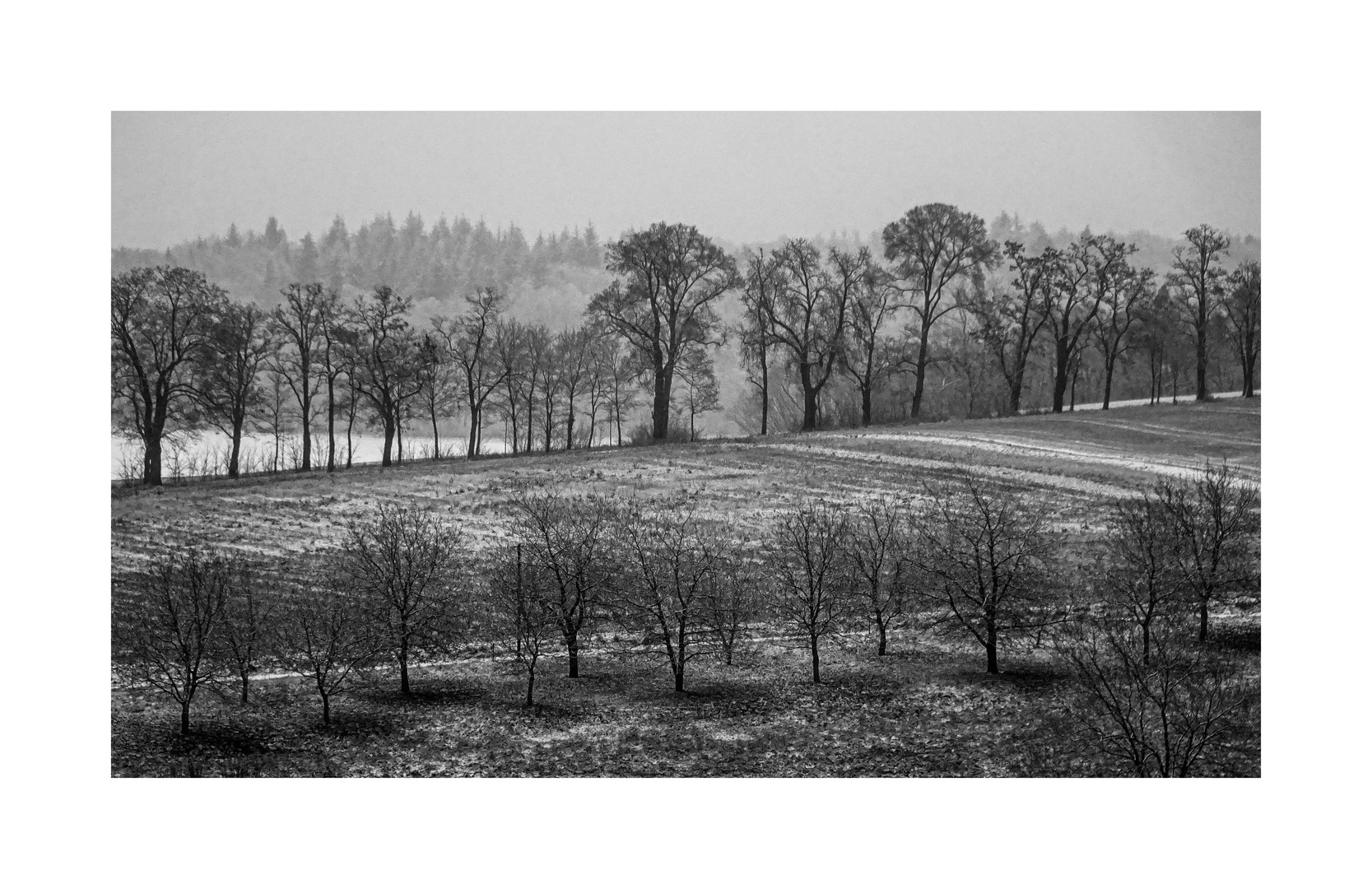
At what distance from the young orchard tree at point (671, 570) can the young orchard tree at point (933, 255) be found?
217 cm

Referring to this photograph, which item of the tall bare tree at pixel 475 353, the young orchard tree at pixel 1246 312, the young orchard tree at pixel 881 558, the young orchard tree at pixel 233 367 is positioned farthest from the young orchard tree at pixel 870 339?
the young orchard tree at pixel 233 367

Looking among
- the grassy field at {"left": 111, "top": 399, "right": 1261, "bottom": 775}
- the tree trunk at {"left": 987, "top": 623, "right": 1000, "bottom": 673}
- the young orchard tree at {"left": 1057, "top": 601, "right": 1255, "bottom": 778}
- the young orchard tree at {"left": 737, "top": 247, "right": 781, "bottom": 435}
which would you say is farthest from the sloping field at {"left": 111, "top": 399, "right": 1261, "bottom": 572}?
the tree trunk at {"left": 987, "top": 623, "right": 1000, "bottom": 673}

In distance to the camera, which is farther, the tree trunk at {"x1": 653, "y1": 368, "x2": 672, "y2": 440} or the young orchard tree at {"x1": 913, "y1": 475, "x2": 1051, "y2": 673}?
the tree trunk at {"x1": 653, "y1": 368, "x2": 672, "y2": 440}

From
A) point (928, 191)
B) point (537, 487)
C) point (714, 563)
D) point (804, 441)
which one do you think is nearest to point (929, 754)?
point (714, 563)

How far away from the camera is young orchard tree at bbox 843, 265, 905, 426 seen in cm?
714

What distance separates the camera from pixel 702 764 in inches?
244

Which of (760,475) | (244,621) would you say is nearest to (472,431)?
(244,621)

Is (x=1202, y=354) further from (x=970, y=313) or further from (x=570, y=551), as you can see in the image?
(x=570, y=551)

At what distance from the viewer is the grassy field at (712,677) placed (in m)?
6.21

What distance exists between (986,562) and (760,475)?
175cm

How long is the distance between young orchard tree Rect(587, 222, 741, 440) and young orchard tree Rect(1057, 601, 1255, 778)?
134 inches

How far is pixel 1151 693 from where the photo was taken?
6023 mm

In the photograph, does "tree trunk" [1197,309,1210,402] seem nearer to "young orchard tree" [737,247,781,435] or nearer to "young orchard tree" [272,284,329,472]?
"young orchard tree" [737,247,781,435]

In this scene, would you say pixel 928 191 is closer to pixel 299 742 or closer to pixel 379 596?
pixel 379 596
